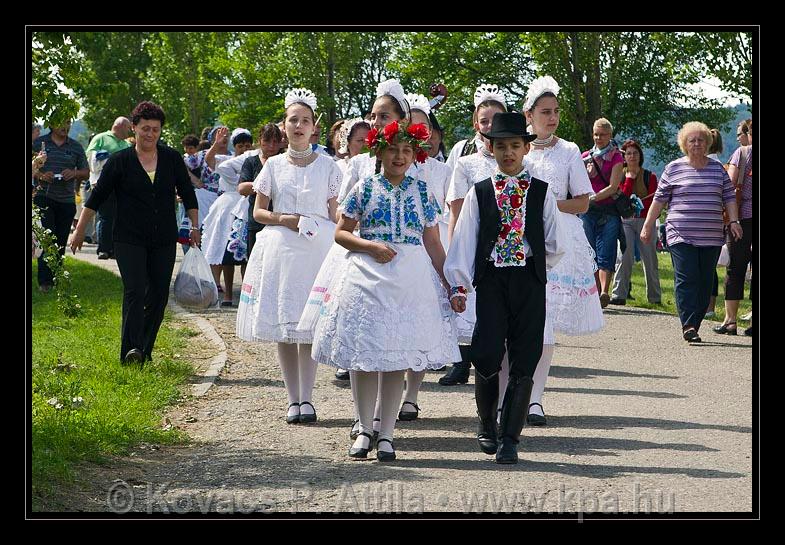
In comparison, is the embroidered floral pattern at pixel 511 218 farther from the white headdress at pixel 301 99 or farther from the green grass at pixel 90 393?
the green grass at pixel 90 393

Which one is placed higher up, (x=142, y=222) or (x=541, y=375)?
(x=142, y=222)

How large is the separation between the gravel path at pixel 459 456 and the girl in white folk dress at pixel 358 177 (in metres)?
→ 0.56

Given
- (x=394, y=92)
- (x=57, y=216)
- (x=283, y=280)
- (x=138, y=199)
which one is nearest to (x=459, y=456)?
(x=283, y=280)

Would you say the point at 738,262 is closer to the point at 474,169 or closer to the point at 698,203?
the point at 698,203

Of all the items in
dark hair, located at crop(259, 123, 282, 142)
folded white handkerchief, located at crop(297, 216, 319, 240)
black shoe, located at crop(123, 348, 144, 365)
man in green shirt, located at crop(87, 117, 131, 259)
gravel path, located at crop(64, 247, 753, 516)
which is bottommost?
gravel path, located at crop(64, 247, 753, 516)

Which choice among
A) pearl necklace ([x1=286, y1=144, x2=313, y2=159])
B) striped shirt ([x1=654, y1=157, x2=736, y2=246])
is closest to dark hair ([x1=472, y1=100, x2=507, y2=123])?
pearl necklace ([x1=286, y1=144, x2=313, y2=159])

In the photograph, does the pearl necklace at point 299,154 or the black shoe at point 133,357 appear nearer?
the pearl necklace at point 299,154

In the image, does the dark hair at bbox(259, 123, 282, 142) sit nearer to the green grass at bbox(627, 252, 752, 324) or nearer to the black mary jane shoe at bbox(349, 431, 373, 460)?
the black mary jane shoe at bbox(349, 431, 373, 460)

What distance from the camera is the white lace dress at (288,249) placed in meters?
9.19

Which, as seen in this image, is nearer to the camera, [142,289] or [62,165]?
[142,289]

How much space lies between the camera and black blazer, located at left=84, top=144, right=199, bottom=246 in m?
10.7

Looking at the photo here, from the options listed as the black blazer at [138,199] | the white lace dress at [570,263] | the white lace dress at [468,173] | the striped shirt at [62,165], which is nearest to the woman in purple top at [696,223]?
the white lace dress at [570,263]

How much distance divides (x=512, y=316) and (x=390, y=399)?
83 centimetres

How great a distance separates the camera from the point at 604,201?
16031mm
